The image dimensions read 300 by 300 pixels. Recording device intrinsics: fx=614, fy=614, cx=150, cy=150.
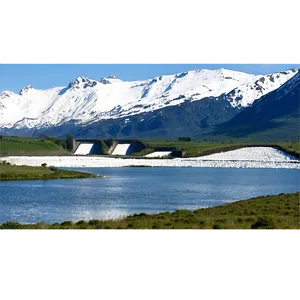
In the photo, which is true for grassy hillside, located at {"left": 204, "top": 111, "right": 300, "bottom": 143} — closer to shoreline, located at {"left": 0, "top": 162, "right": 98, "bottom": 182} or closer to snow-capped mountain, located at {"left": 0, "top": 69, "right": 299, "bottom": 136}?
snow-capped mountain, located at {"left": 0, "top": 69, "right": 299, "bottom": 136}

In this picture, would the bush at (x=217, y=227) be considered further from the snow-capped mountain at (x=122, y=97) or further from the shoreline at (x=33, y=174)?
the snow-capped mountain at (x=122, y=97)

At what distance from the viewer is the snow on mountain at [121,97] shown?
438 ft

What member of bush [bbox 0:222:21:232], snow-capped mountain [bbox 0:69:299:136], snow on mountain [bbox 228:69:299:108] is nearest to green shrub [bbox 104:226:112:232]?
bush [bbox 0:222:21:232]

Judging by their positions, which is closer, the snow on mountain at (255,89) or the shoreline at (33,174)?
the shoreline at (33,174)

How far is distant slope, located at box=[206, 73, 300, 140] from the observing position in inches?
3235

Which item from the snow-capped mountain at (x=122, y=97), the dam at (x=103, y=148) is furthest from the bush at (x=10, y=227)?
the snow-capped mountain at (x=122, y=97)

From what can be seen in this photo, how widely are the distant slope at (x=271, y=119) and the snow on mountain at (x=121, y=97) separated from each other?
1521 cm

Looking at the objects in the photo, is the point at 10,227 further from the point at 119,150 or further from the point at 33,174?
the point at 119,150
